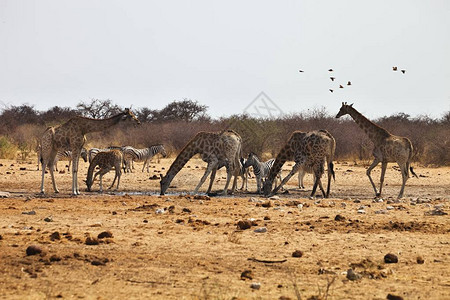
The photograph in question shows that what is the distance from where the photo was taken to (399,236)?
922 centimetres

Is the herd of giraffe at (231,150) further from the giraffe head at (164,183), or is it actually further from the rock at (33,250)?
the rock at (33,250)

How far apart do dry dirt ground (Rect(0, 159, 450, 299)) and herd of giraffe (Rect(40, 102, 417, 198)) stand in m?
2.75

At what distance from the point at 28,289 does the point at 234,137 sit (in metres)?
12.0

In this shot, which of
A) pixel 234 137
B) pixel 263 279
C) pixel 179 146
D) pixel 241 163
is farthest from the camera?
pixel 179 146

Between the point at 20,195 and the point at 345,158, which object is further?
→ the point at 345,158

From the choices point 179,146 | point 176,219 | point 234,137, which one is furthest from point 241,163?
point 179,146

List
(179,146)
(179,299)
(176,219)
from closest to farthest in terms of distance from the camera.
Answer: (179,299) < (176,219) < (179,146)

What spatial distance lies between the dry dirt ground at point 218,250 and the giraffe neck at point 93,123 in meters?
2.91

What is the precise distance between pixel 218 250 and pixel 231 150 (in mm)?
9398

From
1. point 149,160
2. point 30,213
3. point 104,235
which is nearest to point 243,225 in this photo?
point 104,235

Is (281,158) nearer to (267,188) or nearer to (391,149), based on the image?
(267,188)

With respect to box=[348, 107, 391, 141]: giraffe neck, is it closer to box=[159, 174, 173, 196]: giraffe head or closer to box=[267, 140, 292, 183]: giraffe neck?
box=[267, 140, 292, 183]: giraffe neck

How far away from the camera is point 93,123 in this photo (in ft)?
53.4

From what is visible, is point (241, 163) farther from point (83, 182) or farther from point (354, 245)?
point (354, 245)
